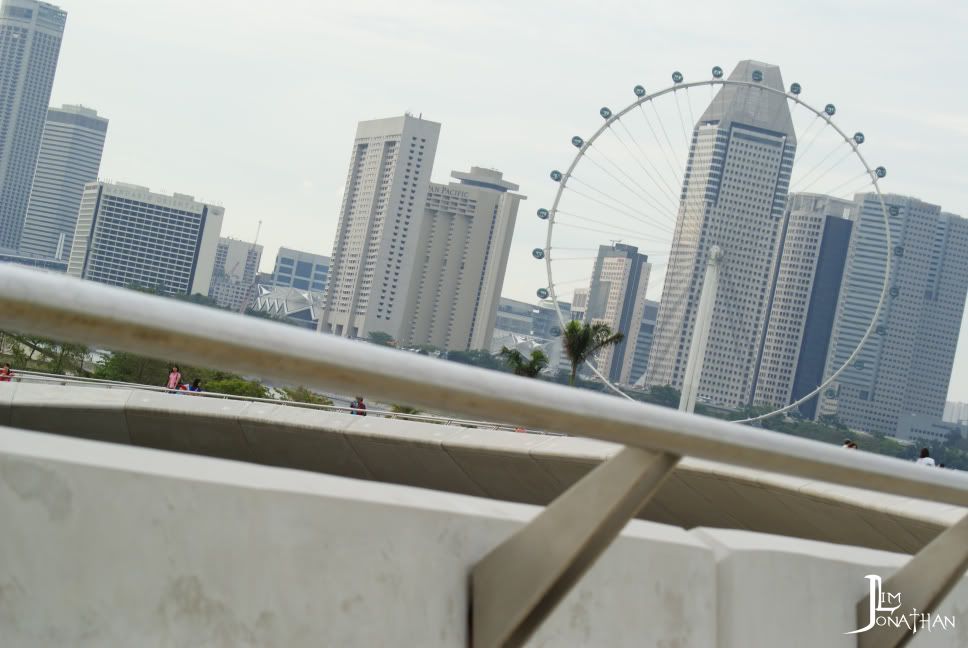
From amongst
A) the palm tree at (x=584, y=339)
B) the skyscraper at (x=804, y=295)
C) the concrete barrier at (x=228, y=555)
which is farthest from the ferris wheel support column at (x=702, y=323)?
the skyscraper at (x=804, y=295)

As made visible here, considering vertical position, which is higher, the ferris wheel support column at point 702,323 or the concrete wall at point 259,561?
→ the ferris wheel support column at point 702,323

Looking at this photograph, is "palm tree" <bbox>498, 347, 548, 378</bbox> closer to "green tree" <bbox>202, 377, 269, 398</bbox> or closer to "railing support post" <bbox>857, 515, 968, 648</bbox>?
"green tree" <bbox>202, 377, 269, 398</bbox>

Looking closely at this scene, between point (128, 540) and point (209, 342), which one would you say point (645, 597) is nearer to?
point (128, 540)

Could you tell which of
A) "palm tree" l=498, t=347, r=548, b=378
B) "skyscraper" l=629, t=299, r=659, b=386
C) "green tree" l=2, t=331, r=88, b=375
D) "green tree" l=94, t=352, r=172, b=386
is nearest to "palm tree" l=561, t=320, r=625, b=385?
"palm tree" l=498, t=347, r=548, b=378

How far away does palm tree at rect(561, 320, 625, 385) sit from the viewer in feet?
164

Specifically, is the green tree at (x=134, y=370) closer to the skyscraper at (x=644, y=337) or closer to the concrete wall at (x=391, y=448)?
the concrete wall at (x=391, y=448)

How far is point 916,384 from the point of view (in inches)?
5404

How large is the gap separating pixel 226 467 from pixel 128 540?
263mm

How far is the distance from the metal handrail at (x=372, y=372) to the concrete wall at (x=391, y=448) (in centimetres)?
812

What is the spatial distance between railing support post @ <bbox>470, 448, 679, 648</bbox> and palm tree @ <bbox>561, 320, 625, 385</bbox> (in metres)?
47.3

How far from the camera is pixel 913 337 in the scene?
14312 cm

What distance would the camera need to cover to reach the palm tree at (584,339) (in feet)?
164

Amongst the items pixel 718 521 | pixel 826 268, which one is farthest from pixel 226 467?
pixel 826 268

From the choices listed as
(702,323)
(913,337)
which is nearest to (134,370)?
(702,323)
